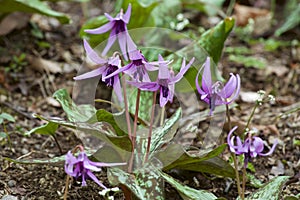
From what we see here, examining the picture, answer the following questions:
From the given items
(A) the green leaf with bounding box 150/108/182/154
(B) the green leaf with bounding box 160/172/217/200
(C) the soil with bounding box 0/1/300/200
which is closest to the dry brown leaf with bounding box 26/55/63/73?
(C) the soil with bounding box 0/1/300/200

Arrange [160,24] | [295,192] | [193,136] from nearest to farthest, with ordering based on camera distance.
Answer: [295,192], [193,136], [160,24]

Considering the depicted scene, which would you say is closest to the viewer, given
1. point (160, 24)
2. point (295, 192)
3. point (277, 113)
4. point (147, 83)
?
point (147, 83)

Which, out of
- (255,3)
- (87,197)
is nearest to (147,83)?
(87,197)

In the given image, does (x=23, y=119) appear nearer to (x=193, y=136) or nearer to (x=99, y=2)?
(x=193, y=136)

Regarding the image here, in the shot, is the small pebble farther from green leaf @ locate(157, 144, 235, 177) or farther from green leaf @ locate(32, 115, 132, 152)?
green leaf @ locate(157, 144, 235, 177)

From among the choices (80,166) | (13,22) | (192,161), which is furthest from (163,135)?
(13,22)

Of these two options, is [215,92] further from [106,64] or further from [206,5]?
[206,5]
